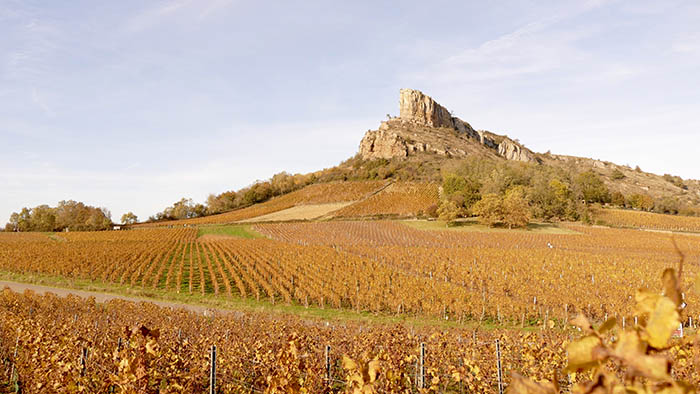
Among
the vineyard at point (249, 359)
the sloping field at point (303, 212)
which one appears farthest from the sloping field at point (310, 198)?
the vineyard at point (249, 359)

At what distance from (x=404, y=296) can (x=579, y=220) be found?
180 ft

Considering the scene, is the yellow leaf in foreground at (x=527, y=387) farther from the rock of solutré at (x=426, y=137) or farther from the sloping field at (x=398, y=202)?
the rock of solutré at (x=426, y=137)

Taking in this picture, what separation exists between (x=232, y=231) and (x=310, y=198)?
29.7 meters

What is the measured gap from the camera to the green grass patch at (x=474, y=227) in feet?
178

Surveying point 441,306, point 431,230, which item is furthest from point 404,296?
point 431,230

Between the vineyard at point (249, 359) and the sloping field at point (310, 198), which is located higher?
the sloping field at point (310, 198)

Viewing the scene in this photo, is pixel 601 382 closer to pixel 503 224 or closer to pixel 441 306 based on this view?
pixel 441 306

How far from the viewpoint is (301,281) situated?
82.8 ft

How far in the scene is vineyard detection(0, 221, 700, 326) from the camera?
66.7 feet

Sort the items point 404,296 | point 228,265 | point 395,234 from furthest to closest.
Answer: point 395,234 → point 228,265 → point 404,296

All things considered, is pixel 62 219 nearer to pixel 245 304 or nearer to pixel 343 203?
pixel 343 203

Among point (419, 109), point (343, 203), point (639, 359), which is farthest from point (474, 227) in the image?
point (419, 109)

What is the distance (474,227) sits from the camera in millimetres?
57156

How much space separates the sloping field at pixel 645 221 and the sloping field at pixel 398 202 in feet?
87.8
